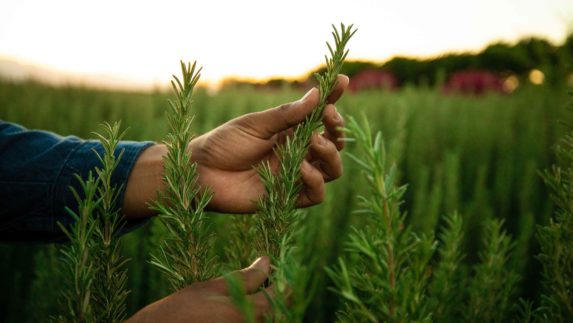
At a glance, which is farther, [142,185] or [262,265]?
[142,185]

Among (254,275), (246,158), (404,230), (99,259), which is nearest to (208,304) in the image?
(254,275)

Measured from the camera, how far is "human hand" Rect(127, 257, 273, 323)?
563 mm

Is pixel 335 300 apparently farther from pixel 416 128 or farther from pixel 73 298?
pixel 416 128

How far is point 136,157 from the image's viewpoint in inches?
41.1

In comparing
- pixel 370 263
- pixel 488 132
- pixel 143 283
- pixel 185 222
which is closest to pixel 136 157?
pixel 185 222

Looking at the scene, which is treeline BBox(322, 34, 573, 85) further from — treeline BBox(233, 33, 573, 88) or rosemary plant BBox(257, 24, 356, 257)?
rosemary plant BBox(257, 24, 356, 257)

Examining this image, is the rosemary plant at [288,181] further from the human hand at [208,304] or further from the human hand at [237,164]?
the human hand at [237,164]

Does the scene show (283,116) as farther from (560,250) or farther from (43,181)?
(43,181)

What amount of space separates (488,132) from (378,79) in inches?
177

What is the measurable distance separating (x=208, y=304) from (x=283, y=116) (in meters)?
0.41

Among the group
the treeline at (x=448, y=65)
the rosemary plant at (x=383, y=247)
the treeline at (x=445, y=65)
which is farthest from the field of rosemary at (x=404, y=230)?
the treeline at (x=448, y=65)

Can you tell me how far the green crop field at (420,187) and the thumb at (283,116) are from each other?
0.68 ft

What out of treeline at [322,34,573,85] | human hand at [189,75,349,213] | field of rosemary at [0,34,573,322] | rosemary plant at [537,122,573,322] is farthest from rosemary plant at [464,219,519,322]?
treeline at [322,34,573,85]

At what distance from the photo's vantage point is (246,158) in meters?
1.01
